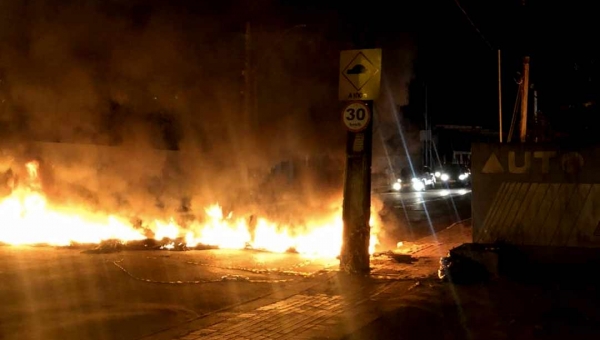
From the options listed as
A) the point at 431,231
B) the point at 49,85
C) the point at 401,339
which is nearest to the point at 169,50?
the point at 49,85

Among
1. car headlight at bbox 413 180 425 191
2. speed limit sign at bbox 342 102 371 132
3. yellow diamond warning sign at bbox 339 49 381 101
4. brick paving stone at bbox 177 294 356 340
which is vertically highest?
yellow diamond warning sign at bbox 339 49 381 101

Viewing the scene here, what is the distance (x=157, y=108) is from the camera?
13102 millimetres

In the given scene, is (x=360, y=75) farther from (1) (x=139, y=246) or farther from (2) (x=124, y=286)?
(1) (x=139, y=246)

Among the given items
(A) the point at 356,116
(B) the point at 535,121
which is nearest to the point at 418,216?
(B) the point at 535,121

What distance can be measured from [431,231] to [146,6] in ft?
25.3

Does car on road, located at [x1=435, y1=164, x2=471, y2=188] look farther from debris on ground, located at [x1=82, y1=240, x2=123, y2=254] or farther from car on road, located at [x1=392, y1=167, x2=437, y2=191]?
debris on ground, located at [x1=82, y1=240, x2=123, y2=254]

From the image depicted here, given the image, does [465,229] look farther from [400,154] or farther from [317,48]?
[400,154]

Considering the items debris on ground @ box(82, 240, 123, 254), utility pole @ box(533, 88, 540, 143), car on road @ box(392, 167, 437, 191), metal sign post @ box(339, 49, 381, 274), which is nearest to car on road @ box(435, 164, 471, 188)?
car on road @ box(392, 167, 437, 191)

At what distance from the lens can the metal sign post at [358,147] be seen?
896 cm

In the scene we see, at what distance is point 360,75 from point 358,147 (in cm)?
95

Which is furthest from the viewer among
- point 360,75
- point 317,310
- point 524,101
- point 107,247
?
point 524,101

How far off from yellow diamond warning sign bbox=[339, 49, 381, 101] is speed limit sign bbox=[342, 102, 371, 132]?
11 centimetres

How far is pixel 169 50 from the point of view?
507 inches

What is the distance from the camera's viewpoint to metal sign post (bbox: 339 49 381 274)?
8961mm
